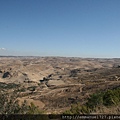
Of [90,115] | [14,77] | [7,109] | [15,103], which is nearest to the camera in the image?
[90,115]

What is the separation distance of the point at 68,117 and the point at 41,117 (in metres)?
1.36

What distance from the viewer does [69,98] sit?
54.5 metres

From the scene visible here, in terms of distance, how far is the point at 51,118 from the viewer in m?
8.55

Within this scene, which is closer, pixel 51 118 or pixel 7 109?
pixel 51 118

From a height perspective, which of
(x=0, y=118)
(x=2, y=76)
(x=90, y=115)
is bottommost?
(x=2, y=76)

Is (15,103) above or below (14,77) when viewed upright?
above

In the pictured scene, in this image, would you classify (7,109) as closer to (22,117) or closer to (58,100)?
(22,117)

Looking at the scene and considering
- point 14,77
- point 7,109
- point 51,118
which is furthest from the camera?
point 14,77

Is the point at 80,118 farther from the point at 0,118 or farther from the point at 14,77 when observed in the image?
the point at 14,77

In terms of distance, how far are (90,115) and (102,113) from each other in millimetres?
472

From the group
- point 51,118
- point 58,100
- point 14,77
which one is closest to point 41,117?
point 51,118

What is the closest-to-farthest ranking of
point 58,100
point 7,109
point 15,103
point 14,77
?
point 7,109 → point 15,103 → point 58,100 → point 14,77

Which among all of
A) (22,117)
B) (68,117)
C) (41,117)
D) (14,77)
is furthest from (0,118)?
(14,77)

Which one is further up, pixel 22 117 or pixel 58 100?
pixel 22 117
